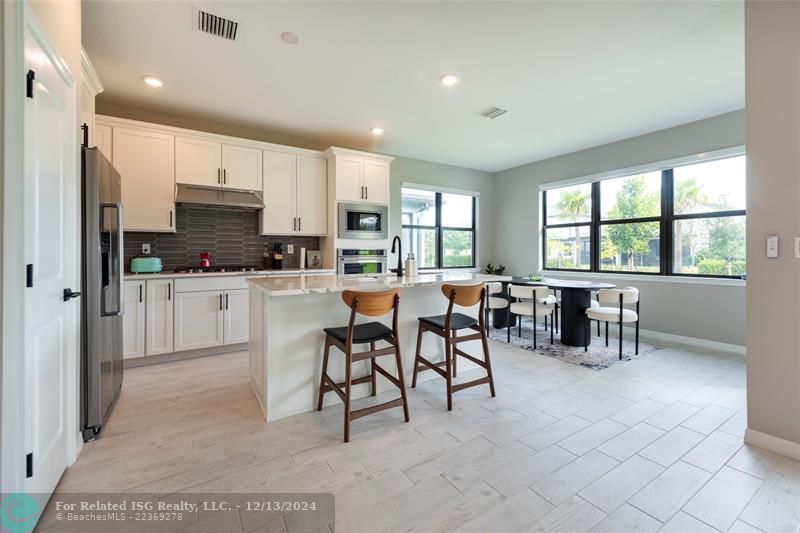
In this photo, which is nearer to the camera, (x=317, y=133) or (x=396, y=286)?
(x=396, y=286)

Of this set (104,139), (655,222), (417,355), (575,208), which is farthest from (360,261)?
(655,222)

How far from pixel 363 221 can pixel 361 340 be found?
9.20 ft

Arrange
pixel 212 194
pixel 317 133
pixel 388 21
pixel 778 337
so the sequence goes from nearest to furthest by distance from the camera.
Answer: pixel 778 337, pixel 388 21, pixel 212 194, pixel 317 133

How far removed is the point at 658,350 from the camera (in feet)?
13.1

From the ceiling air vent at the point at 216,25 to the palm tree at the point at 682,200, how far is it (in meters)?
5.21

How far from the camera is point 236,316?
3.95 m

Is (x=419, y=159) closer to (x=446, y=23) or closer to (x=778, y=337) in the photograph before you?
(x=446, y=23)

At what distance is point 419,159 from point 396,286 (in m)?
3.93

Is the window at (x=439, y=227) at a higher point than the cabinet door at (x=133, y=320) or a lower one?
higher

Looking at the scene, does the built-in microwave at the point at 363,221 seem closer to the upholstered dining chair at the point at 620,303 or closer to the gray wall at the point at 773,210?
the upholstered dining chair at the point at 620,303

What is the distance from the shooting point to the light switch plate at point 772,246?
1982 mm

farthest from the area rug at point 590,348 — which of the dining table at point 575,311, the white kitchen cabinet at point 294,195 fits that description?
the white kitchen cabinet at point 294,195

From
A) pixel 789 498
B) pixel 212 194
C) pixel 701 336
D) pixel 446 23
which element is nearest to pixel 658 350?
pixel 701 336

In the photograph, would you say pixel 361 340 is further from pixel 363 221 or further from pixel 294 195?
pixel 294 195
